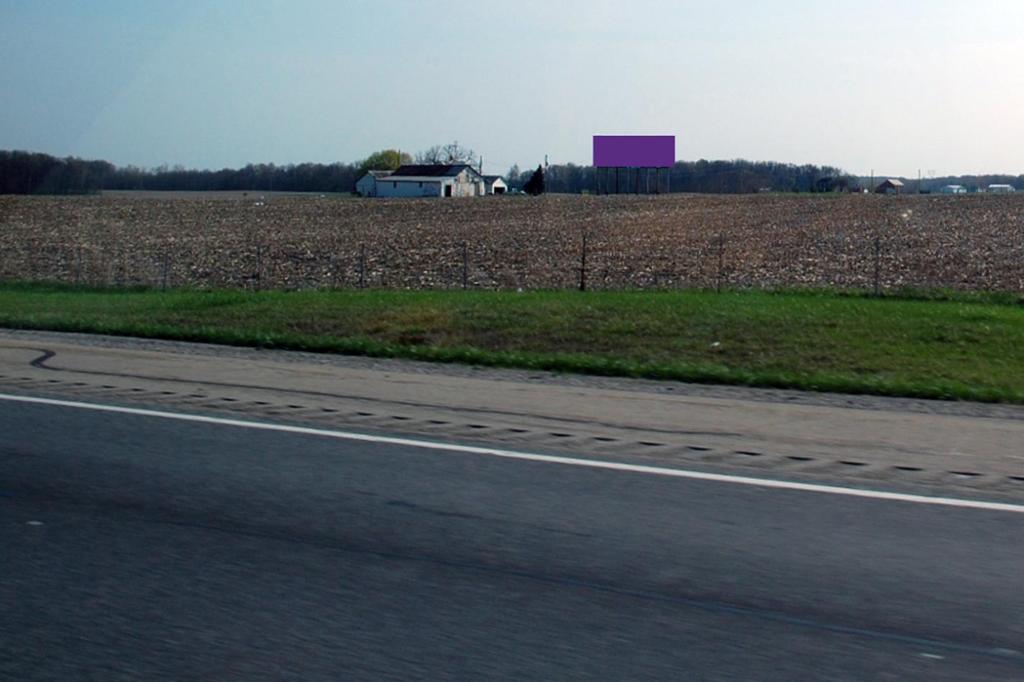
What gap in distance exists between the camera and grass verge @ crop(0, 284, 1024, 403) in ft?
48.6

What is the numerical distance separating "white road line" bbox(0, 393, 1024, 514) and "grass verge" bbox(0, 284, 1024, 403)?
5.01 m

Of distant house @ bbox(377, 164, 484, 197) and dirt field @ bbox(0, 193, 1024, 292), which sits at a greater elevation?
distant house @ bbox(377, 164, 484, 197)

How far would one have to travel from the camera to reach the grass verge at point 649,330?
1482 centimetres

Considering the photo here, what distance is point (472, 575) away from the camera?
21.4 feet

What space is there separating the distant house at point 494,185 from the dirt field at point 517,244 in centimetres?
4729

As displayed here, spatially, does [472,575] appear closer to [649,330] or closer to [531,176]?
[649,330]

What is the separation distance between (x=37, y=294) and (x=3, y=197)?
40.5 metres

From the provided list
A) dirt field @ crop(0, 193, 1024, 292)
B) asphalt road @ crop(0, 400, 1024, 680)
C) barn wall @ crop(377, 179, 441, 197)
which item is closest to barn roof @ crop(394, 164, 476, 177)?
barn wall @ crop(377, 179, 441, 197)

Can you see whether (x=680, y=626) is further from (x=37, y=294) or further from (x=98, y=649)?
(x=37, y=294)

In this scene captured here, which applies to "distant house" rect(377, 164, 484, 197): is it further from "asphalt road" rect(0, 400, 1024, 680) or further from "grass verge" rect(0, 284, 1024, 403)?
"asphalt road" rect(0, 400, 1024, 680)

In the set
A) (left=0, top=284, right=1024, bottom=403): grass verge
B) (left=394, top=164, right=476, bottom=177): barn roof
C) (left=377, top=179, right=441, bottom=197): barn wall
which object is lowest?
(left=0, top=284, right=1024, bottom=403): grass verge

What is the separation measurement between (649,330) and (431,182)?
8886 cm

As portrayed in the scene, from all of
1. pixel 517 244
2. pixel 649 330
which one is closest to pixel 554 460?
pixel 649 330

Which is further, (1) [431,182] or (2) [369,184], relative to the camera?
(2) [369,184]
